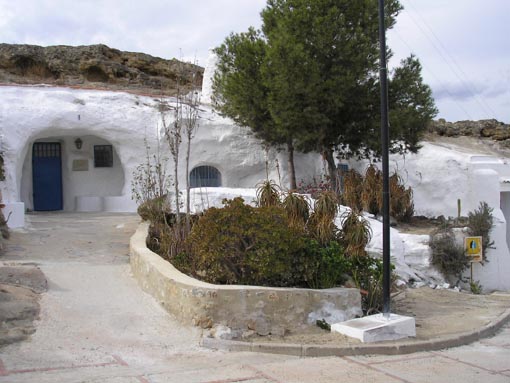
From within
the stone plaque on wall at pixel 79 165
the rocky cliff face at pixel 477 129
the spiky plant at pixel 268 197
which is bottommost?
the spiky plant at pixel 268 197

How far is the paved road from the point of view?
5.95 metres

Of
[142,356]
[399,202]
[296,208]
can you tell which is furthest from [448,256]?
[142,356]

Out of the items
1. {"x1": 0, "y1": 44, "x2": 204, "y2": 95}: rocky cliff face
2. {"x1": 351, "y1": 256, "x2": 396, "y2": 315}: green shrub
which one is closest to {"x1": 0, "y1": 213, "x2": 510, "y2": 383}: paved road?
{"x1": 351, "y1": 256, "x2": 396, "y2": 315}: green shrub

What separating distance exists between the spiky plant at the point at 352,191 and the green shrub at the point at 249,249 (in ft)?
20.4

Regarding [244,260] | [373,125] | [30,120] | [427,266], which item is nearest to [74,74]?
[30,120]

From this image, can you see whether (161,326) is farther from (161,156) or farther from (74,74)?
(74,74)

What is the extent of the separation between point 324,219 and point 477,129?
19.5 meters

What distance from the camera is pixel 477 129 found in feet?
88.1

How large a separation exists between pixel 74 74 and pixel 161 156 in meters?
8.91

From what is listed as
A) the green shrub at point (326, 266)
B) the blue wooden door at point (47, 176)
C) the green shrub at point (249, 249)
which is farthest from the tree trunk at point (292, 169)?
the green shrub at point (249, 249)

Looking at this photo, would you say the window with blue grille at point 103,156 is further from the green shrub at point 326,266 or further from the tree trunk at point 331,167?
the green shrub at point 326,266

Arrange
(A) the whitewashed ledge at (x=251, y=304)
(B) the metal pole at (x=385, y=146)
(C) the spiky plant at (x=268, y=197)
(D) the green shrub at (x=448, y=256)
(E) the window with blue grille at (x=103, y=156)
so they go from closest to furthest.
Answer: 1. (A) the whitewashed ledge at (x=251, y=304)
2. (B) the metal pole at (x=385, y=146)
3. (C) the spiky plant at (x=268, y=197)
4. (D) the green shrub at (x=448, y=256)
5. (E) the window with blue grille at (x=103, y=156)

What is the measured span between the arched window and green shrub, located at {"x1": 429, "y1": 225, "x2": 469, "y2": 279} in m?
7.35

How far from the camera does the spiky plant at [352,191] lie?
1459cm
